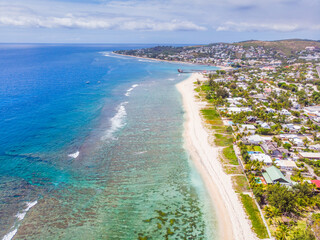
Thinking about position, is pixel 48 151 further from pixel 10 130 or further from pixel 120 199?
pixel 120 199

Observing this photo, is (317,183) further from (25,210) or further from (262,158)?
(25,210)

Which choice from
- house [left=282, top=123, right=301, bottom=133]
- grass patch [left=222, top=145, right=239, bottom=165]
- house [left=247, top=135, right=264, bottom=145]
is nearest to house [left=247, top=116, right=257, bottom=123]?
house [left=282, top=123, right=301, bottom=133]

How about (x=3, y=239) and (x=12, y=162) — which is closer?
(x=3, y=239)

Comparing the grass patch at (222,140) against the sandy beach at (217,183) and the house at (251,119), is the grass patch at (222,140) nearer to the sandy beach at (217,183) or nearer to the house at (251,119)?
the sandy beach at (217,183)

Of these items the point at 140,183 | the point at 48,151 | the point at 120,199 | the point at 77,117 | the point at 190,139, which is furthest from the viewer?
the point at 77,117

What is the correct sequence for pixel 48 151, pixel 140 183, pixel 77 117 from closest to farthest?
pixel 140 183
pixel 48 151
pixel 77 117

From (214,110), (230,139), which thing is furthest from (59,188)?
(214,110)
